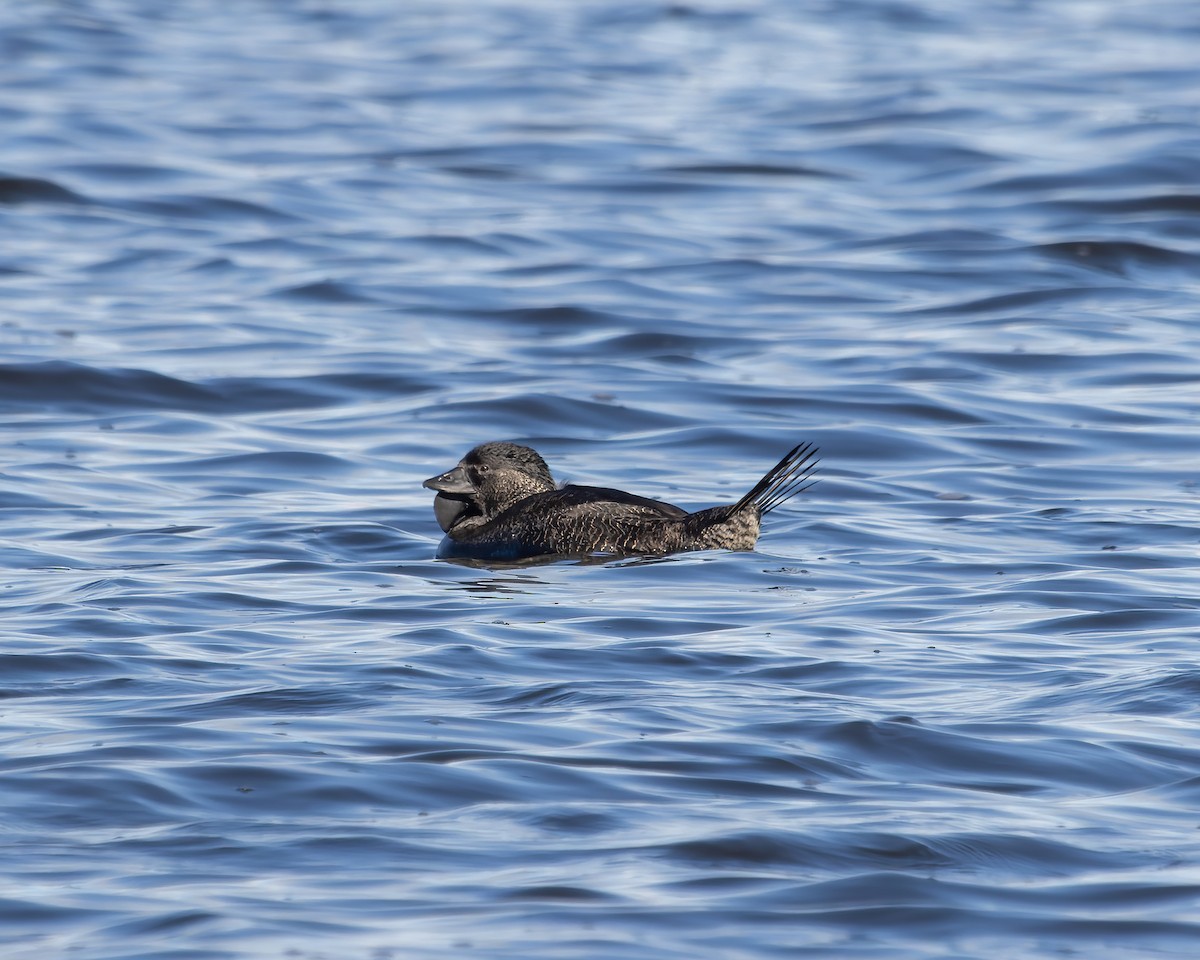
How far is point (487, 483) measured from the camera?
33.4ft

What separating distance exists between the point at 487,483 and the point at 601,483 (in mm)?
1223

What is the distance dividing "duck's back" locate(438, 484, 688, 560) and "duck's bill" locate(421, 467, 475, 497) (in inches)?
8.4

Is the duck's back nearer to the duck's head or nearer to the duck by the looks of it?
the duck

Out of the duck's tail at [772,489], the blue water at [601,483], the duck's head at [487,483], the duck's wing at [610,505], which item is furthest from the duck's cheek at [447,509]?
the duck's tail at [772,489]

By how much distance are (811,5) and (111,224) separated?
14.4 m

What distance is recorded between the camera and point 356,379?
13.3m

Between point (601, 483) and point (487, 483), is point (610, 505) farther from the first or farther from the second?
point (601, 483)

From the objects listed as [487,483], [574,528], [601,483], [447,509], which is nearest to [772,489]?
[574,528]

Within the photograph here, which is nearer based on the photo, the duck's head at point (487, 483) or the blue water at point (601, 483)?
the blue water at point (601, 483)

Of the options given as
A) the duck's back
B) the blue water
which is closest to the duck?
the duck's back

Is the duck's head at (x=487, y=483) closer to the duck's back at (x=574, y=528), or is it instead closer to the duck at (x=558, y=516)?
the duck at (x=558, y=516)

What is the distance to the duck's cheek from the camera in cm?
1005

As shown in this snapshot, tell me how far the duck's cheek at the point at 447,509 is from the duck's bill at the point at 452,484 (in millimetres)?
47

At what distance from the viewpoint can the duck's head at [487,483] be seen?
10047 millimetres
